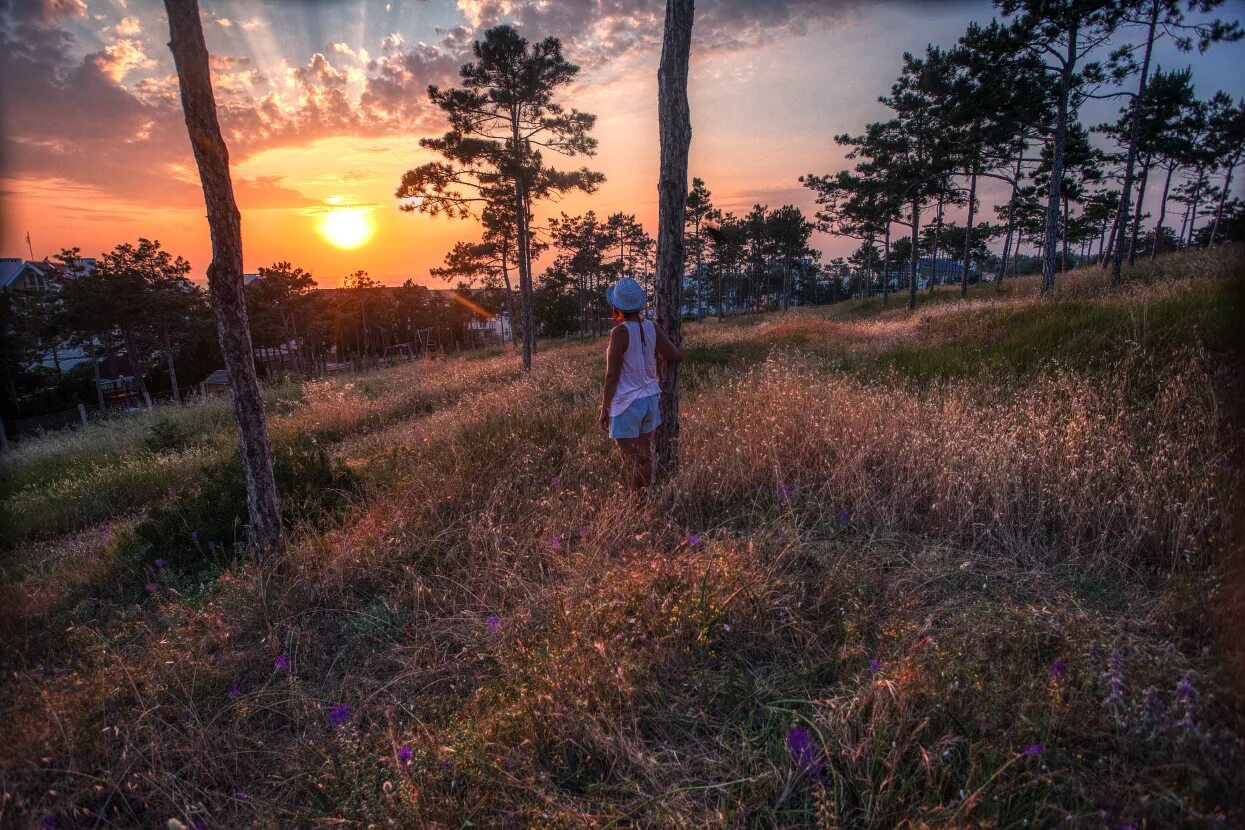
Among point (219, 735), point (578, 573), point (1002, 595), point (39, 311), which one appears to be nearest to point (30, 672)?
point (219, 735)

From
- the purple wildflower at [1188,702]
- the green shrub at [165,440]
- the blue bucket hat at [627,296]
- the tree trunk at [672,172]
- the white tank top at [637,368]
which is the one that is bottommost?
the green shrub at [165,440]

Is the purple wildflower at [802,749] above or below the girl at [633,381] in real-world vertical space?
below

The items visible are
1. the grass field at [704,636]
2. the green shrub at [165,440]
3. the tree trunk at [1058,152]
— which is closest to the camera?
the grass field at [704,636]

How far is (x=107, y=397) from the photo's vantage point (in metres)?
33.0

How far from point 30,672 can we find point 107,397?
43044 mm

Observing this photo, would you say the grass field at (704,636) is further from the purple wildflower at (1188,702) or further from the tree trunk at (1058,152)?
the tree trunk at (1058,152)

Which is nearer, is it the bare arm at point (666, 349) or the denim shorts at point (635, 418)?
the denim shorts at point (635, 418)

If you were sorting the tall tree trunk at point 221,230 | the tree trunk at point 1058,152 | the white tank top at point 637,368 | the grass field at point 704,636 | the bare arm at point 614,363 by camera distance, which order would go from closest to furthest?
the grass field at point 704,636
the tall tree trunk at point 221,230
the bare arm at point 614,363
the white tank top at point 637,368
the tree trunk at point 1058,152

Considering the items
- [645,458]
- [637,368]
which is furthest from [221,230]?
[645,458]

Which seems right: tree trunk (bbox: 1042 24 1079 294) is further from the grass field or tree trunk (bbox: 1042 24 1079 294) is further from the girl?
the girl

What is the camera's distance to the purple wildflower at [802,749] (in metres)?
1.79

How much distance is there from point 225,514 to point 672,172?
495 cm

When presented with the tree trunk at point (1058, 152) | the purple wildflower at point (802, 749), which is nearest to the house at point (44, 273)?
the purple wildflower at point (802, 749)

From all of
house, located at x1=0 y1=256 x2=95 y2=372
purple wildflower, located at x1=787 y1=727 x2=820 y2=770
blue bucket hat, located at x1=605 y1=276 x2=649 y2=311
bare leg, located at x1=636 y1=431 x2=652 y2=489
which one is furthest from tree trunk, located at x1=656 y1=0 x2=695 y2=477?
house, located at x1=0 y1=256 x2=95 y2=372
